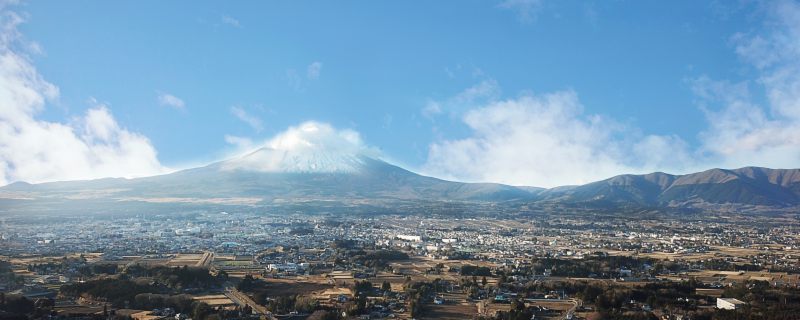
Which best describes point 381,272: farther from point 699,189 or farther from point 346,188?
point 699,189

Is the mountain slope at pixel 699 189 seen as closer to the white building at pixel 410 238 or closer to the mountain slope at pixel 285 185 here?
the mountain slope at pixel 285 185

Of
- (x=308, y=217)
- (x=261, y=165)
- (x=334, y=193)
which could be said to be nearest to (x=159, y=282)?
(x=308, y=217)

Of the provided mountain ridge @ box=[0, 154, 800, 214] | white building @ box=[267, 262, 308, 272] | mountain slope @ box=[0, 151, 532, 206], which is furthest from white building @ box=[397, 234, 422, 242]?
mountain slope @ box=[0, 151, 532, 206]

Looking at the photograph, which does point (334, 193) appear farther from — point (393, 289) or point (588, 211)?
point (393, 289)

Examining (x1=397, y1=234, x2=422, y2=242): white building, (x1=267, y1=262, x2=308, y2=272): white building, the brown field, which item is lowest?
the brown field

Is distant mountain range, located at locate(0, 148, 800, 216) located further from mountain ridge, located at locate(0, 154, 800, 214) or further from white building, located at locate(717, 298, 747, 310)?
white building, located at locate(717, 298, 747, 310)

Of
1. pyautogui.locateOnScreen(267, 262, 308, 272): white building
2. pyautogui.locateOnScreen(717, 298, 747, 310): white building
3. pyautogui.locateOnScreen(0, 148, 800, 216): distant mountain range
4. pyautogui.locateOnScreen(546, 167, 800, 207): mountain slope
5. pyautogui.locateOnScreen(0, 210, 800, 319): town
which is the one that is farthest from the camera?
pyautogui.locateOnScreen(546, 167, 800, 207): mountain slope
